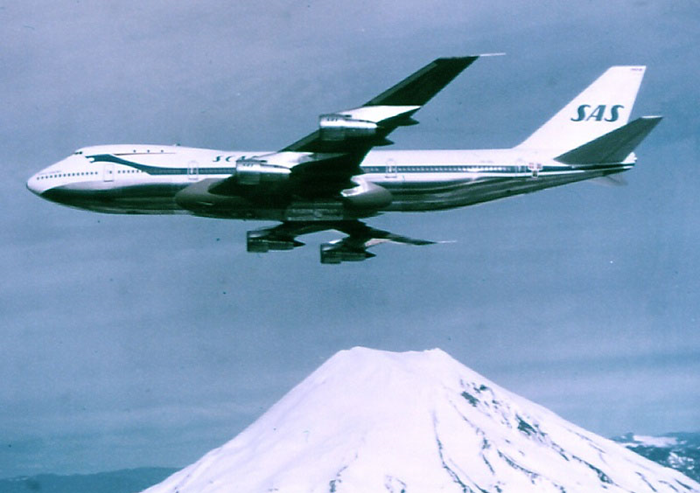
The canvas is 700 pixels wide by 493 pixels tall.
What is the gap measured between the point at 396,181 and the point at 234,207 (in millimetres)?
8673

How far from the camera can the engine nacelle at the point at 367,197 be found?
55.4 metres

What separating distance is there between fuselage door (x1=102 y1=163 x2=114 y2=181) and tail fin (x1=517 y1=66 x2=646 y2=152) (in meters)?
23.6

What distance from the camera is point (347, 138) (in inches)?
2025

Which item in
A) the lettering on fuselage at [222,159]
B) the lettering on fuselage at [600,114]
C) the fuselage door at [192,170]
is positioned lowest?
the fuselage door at [192,170]

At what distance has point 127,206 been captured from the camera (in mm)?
58125

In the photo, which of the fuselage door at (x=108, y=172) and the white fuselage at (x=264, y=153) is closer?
the white fuselage at (x=264, y=153)

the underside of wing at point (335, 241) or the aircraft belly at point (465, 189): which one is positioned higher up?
the aircraft belly at point (465, 189)

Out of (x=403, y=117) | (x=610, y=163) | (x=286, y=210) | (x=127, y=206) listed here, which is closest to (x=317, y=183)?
(x=286, y=210)

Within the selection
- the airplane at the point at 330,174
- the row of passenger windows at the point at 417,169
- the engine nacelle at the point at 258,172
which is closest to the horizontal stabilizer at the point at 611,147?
the airplane at the point at 330,174

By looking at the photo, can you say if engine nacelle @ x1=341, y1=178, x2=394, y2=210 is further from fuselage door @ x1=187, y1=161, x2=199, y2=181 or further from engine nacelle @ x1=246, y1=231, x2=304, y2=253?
fuselage door @ x1=187, y1=161, x2=199, y2=181

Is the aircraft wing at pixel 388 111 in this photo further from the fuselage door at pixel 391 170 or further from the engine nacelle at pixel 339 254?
the engine nacelle at pixel 339 254

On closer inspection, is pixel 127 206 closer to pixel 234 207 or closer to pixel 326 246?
pixel 234 207

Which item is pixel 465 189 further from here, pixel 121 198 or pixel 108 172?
pixel 108 172

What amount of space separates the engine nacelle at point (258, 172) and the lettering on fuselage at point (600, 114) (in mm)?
19404
